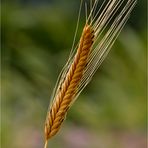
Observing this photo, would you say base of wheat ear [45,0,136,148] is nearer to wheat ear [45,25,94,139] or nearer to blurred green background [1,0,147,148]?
wheat ear [45,25,94,139]

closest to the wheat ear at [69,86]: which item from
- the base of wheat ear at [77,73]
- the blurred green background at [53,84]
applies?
the base of wheat ear at [77,73]

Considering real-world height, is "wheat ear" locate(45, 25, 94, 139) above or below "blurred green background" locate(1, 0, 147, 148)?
above

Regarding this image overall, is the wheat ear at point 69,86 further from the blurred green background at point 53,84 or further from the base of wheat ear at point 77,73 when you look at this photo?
the blurred green background at point 53,84

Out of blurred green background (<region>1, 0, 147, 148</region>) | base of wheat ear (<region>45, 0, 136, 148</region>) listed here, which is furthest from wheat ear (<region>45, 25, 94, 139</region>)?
blurred green background (<region>1, 0, 147, 148</region>)

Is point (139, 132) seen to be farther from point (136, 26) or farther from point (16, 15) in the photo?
point (136, 26)

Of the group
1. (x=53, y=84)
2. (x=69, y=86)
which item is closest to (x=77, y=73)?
(x=69, y=86)

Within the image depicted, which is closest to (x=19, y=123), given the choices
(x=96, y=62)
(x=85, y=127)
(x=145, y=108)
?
(x=85, y=127)
